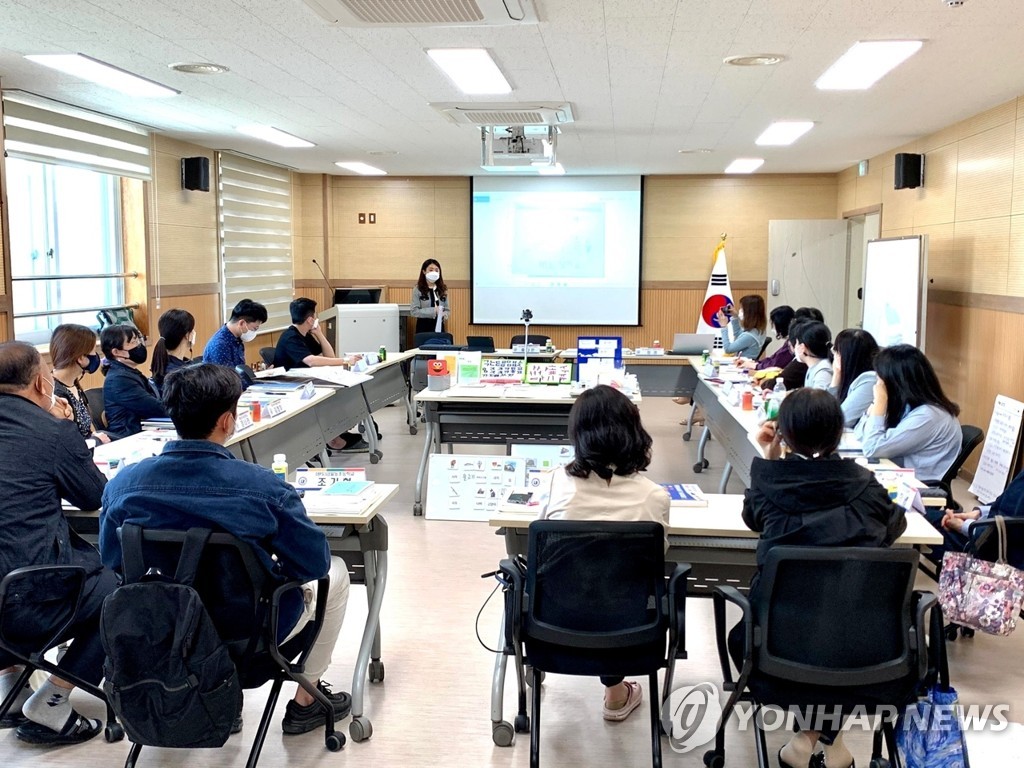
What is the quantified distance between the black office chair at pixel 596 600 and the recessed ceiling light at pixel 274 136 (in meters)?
6.12

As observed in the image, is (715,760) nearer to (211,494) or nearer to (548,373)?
(211,494)

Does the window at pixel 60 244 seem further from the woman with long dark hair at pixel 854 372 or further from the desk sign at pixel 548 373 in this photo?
the woman with long dark hair at pixel 854 372

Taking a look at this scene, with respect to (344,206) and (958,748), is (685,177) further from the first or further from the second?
(958,748)

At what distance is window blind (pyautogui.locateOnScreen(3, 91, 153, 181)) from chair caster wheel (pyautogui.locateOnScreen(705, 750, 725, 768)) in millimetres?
5751

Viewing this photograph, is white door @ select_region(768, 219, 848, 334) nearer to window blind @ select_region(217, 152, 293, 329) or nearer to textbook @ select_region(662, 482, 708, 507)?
window blind @ select_region(217, 152, 293, 329)

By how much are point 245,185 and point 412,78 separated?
16.1 ft

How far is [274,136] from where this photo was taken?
8.22 m

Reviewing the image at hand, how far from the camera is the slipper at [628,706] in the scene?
10.3 ft

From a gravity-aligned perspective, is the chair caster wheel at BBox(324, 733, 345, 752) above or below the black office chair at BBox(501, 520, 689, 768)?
below

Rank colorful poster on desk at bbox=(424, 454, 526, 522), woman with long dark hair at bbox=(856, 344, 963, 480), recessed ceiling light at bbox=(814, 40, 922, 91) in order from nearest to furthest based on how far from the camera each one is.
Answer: woman with long dark hair at bbox=(856, 344, 963, 480) < recessed ceiling light at bbox=(814, 40, 922, 91) < colorful poster on desk at bbox=(424, 454, 526, 522)

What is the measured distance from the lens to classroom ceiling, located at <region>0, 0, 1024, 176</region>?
4207 mm

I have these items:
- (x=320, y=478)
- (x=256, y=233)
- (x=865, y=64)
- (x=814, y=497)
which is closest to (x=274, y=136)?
(x=256, y=233)

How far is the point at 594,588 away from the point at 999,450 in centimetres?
453

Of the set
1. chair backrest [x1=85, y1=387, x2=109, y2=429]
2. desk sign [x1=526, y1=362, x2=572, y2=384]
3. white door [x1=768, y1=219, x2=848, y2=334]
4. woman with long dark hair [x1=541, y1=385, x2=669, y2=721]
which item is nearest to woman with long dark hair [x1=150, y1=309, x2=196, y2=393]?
chair backrest [x1=85, y1=387, x2=109, y2=429]
